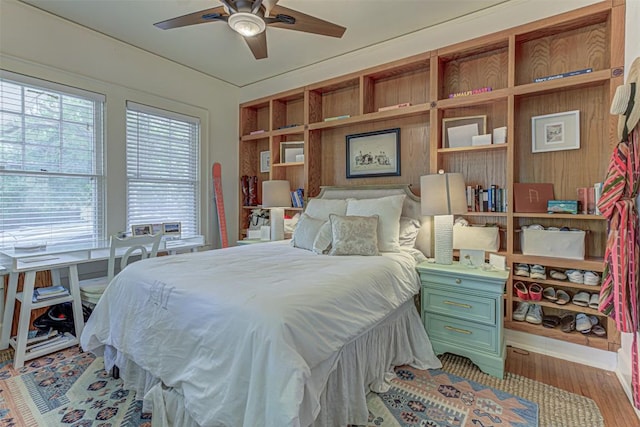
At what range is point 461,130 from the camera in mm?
2857

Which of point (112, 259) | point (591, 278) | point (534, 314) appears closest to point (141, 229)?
point (112, 259)

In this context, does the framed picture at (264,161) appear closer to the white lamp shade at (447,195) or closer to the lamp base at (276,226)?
the lamp base at (276,226)

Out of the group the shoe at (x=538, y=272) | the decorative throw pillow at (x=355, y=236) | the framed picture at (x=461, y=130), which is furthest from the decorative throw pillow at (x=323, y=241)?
the shoe at (x=538, y=272)

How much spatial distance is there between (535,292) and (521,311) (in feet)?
0.73

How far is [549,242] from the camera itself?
237cm

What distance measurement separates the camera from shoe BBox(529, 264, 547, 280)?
2.39 meters

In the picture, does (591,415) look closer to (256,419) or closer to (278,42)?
(256,419)

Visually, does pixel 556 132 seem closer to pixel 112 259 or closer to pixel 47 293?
pixel 112 259

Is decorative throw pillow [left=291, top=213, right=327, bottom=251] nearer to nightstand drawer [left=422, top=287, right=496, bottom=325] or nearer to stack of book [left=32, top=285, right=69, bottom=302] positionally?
nightstand drawer [left=422, top=287, right=496, bottom=325]

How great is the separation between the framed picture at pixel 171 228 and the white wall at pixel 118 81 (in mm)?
411

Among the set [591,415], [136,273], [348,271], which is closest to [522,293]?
[591,415]

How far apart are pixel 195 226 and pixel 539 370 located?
384 cm

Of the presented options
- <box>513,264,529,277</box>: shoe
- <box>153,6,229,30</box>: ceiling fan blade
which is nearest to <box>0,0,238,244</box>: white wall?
<box>153,6,229,30</box>: ceiling fan blade

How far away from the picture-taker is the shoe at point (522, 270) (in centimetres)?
248
